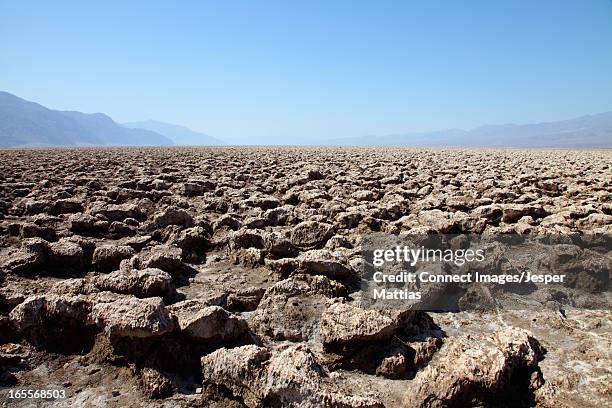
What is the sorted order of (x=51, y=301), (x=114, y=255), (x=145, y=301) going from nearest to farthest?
(x=145, y=301)
(x=51, y=301)
(x=114, y=255)

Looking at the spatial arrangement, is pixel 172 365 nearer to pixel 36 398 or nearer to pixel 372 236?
pixel 36 398

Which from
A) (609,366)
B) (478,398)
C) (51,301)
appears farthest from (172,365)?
(609,366)

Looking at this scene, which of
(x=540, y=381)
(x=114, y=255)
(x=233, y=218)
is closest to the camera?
(x=540, y=381)

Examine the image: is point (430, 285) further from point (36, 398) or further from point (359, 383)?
point (36, 398)

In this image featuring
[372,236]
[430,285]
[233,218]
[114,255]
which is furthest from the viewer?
[233,218]

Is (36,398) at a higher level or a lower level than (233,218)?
lower

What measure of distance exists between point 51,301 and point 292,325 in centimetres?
149

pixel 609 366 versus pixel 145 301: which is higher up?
pixel 145 301

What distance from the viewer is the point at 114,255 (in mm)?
3803

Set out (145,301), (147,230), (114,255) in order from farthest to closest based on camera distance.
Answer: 1. (147,230)
2. (114,255)
3. (145,301)

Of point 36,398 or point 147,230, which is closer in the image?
point 36,398

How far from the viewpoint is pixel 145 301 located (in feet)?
7.93

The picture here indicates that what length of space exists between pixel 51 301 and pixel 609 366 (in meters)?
3.17

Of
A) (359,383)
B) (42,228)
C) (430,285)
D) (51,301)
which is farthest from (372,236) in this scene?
(42,228)
